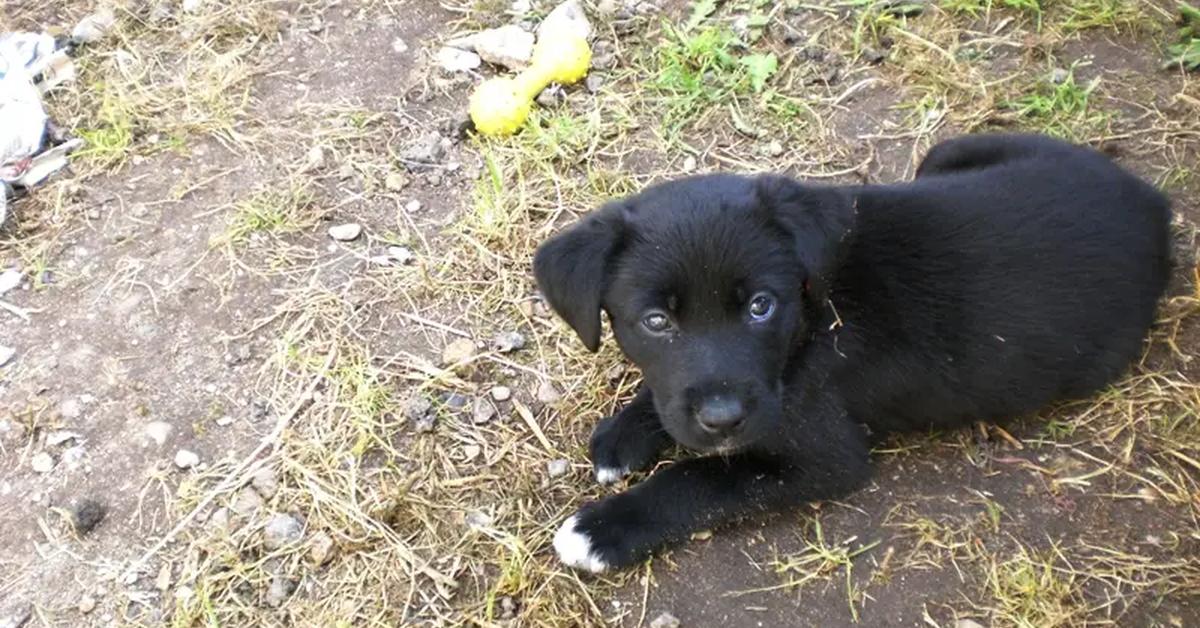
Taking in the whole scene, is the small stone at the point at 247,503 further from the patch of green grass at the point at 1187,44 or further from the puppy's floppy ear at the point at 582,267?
the patch of green grass at the point at 1187,44

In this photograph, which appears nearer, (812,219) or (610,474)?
(812,219)

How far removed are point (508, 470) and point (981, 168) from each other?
5.85 ft

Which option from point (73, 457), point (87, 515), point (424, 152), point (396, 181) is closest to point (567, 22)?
point (424, 152)

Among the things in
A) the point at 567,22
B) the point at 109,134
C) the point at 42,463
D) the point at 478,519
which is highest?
the point at 567,22

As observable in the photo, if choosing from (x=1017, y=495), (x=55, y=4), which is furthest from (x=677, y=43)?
(x=55, y=4)

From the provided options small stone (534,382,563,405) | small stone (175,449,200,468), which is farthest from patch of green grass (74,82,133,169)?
small stone (534,382,563,405)

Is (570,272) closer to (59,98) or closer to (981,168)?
(981,168)

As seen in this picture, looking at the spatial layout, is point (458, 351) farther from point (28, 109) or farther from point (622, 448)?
point (28, 109)

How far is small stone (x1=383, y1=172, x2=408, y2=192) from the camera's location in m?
4.30

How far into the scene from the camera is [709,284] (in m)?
2.71

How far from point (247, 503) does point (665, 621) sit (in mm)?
1336

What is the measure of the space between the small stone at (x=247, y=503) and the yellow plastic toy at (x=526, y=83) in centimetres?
180

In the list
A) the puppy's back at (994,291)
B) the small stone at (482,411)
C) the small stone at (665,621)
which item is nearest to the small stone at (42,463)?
the small stone at (482,411)

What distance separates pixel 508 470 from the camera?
3346mm
